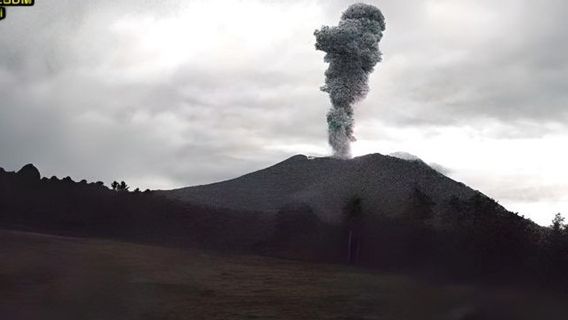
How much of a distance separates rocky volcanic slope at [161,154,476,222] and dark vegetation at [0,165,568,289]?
624 inches

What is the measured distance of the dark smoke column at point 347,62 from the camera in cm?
17612

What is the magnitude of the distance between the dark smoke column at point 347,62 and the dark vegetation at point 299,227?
45726 mm

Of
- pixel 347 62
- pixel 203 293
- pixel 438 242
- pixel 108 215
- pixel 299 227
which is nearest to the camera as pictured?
pixel 203 293

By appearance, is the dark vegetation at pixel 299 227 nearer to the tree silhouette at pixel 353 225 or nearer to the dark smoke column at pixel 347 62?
the tree silhouette at pixel 353 225

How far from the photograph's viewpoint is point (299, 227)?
415ft

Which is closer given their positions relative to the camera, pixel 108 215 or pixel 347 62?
pixel 108 215

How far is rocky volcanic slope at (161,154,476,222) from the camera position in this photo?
157 metres

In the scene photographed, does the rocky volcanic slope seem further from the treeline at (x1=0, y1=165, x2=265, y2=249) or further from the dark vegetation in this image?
the treeline at (x1=0, y1=165, x2=265, y2=249)

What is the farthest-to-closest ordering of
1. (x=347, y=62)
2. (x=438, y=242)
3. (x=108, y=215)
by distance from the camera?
(x=347, y=62), (x=108, y=215), (x=438, y=242)

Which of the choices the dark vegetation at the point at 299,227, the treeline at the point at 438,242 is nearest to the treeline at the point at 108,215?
the dark vegetation at the point at 299,227

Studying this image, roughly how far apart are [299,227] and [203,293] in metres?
60.9

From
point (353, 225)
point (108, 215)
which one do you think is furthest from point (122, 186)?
point (353, 225)

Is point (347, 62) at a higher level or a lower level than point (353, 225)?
higher

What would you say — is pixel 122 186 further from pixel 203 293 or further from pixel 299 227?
pixel 203 293
